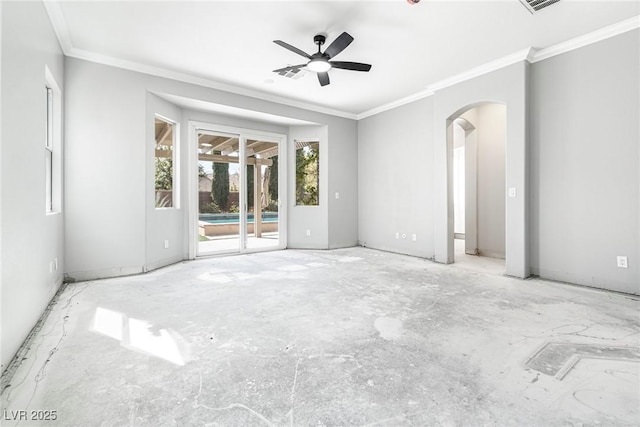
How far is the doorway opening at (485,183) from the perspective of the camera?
5.61m

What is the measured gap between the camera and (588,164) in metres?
3.69

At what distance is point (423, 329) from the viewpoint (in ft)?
8.14

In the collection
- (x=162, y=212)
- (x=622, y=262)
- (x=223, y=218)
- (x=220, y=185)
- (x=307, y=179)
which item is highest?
(x=307, y=179)

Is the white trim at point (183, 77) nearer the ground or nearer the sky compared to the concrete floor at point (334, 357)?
nearer the sky

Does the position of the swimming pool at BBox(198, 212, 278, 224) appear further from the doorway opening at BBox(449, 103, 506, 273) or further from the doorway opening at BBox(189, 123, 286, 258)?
the doorway opening at BBox(449, 103, 506, 273)

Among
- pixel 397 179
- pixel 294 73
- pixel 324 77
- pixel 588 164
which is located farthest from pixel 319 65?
pixel 588 164

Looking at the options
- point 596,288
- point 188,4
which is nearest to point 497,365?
point 596,288

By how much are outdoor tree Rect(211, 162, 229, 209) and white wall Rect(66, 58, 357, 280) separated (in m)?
1.12

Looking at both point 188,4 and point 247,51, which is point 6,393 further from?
point 247,51

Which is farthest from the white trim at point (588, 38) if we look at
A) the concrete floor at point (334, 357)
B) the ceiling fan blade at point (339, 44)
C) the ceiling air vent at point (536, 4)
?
the concrete floor at point (334, 357)

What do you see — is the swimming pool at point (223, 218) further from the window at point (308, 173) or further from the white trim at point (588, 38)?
the white trim at point (588, 38)

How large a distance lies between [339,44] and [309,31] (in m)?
0.51

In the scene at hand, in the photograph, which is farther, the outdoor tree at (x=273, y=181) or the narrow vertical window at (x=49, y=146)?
the outdoor tree at (x=273, y=181)

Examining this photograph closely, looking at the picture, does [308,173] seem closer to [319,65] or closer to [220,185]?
[220,185]
